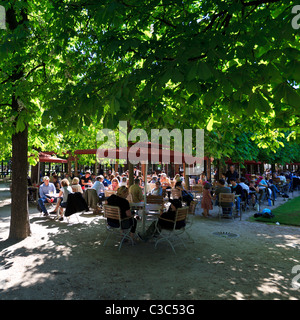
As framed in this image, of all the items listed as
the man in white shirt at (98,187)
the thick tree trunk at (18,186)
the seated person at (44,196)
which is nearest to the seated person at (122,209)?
the thick tree trunk at (18,186)

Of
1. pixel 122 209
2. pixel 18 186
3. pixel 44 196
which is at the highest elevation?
pixel 18 186

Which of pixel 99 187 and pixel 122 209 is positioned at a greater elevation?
pixel 99 187

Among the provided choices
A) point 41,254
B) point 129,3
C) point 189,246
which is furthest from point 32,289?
point 129,3

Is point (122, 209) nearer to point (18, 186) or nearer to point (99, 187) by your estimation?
point (18, 186)

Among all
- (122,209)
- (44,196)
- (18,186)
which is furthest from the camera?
(44,196)

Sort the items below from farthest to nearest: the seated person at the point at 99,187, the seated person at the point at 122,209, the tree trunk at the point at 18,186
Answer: the seated person at the point at 99,187 → the tree trunk at the point at 18,186 → the seated person at the point at 122,209

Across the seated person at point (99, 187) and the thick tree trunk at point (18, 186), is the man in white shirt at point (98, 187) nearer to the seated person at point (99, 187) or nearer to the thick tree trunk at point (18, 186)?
the seated person at point (99, 187)

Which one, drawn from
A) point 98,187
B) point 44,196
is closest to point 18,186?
point 44,196

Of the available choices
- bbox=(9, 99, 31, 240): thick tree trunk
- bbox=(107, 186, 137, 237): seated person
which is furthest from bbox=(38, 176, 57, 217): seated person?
bbox=(107, 186, 137, 237): seated person

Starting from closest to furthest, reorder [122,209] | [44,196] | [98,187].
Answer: [122,209], [44,196], [98,187]

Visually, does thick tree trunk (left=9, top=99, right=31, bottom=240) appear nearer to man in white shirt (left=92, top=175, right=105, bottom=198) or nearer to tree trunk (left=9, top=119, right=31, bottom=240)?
tree trunk (left=9, top=119, right=31, bottom=240)
